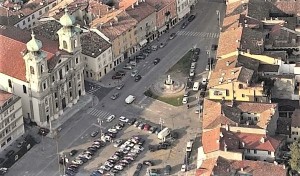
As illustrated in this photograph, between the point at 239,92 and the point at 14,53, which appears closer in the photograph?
the point at 239,92

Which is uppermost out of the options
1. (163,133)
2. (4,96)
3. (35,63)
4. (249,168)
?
(35,63)

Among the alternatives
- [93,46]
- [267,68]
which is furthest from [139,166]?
[93,46]

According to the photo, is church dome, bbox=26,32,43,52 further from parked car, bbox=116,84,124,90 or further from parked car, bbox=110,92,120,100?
parked car, bbox=116,84,124,90

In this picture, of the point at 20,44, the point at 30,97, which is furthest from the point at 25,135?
the point at 20,44

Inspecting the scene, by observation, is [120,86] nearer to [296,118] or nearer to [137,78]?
[137,78]

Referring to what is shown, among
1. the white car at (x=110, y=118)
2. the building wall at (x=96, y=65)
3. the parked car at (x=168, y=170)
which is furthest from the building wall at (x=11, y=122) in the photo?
the parked car at (x=168, y=170)

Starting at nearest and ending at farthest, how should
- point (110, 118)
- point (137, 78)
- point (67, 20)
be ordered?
point (67, 20) < point (110, 118) < point (137, 78)

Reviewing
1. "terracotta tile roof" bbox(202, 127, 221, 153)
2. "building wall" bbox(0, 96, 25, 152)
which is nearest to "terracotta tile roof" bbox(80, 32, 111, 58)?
"building wall" bbox(0, 96, 25, 152)
